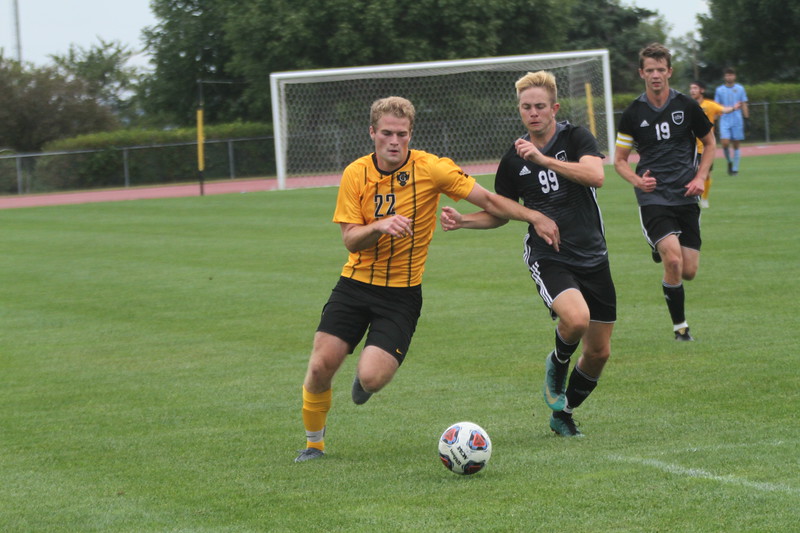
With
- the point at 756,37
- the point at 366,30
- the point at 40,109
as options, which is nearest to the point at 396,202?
the point at 366,30

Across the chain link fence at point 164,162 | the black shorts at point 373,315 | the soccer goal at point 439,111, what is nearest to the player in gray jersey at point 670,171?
the black shorts at point 373,315

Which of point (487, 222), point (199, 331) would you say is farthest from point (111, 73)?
point (487, 222)

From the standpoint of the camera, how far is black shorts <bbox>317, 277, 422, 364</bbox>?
20.2ft

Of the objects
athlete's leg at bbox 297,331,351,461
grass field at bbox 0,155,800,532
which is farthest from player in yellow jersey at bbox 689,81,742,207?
athlete's leg at bbox 297,331,351,461

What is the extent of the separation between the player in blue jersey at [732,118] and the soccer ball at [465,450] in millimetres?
22032

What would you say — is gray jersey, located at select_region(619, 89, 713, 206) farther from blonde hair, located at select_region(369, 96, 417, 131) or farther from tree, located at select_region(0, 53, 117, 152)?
tree, located at select_region(0, 53, 117, 152)

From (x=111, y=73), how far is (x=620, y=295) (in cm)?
6921

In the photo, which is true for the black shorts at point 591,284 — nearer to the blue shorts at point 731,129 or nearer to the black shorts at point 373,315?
the black shorts at point 373,315

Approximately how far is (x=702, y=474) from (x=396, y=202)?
7.29ft

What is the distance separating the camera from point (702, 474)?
520 cm

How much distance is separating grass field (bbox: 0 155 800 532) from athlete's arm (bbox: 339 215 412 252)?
120cm

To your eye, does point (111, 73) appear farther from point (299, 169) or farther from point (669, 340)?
point (669, 340)

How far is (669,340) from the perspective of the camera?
9.14m

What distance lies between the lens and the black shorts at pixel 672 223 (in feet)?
30.6
